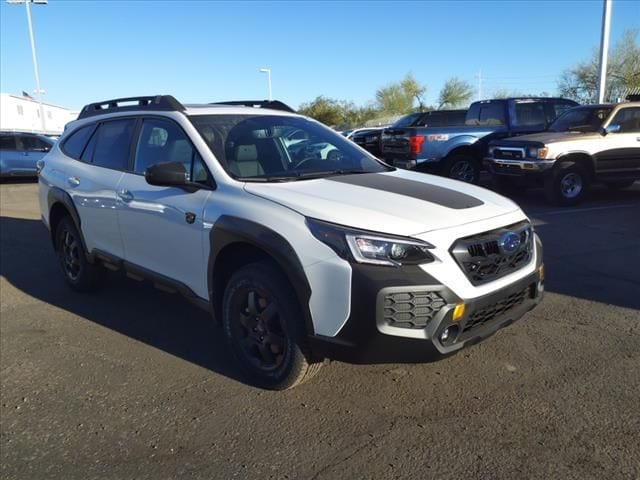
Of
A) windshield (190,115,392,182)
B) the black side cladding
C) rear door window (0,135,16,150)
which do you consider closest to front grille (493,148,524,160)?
windshield (190,115,392,182)

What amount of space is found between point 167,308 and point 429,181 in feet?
8.71

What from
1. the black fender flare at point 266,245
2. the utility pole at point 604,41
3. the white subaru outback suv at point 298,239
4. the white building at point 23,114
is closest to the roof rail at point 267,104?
the white subaru outback suv at point 298,239

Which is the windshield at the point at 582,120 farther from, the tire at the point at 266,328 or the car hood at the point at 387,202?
Result: the tire at the point at 266,328

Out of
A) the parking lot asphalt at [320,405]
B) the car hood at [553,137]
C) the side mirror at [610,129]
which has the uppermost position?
the side mirror at [610,129]

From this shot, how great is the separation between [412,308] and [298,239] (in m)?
0.70

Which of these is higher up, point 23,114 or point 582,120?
point 23,114

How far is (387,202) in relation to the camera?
310 centimetres

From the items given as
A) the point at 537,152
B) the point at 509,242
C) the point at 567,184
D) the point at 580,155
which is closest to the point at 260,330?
the point at 509,242

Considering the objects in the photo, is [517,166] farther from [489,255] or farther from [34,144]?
[34,144]

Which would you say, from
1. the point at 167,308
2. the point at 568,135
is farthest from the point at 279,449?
the point at 568,135

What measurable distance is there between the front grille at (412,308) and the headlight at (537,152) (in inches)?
299

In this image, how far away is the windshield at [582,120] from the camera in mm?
9896

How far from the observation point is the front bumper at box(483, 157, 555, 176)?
30.8 ft

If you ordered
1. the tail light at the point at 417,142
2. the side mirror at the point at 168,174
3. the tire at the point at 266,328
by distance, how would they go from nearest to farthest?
the tire at the point at 266,328 → the side mirror at the point at 168,174 → the tail light at the point at 417,142
